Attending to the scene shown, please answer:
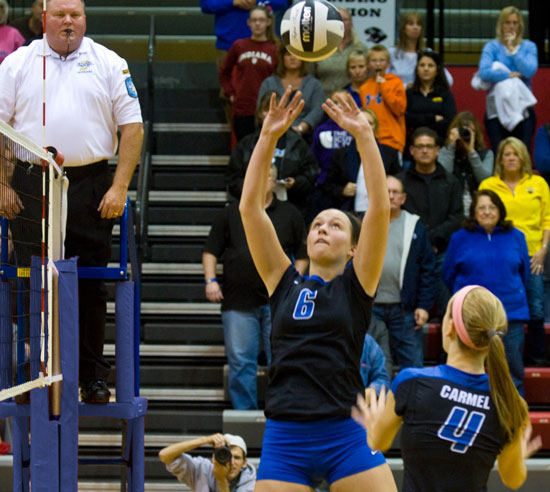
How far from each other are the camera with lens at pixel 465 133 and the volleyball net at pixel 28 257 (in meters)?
5.07

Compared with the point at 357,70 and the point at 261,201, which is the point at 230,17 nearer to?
the point at 357,70

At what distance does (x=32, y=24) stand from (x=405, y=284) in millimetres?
4916

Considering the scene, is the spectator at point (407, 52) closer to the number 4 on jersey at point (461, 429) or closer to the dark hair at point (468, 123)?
the dark hair at point (468, 123)

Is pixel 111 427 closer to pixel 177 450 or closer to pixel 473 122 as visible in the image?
pixel 177 450

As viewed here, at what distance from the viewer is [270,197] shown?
26.1ft

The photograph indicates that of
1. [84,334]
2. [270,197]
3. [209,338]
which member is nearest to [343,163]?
[270,197]

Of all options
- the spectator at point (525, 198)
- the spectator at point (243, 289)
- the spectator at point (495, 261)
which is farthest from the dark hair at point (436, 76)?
the spectator at point (243, 289)

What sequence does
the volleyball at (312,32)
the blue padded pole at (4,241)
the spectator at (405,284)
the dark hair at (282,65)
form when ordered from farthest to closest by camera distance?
the dark hair at (282,65)
the spectator at (405,284)
the volleyball at (312,32)
the blue padded pole at (4,241)

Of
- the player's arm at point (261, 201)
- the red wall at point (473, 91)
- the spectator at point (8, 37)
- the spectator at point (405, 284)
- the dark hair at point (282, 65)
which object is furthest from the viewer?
the red wall at point (473, 91)

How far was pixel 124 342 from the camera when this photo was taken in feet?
16.7

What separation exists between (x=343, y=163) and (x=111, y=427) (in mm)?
3142

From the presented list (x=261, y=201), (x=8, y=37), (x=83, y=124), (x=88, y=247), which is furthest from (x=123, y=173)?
(x=8, y=37)

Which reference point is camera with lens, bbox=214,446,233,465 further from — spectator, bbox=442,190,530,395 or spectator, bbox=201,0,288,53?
spectator, bbox=201,0,288,53

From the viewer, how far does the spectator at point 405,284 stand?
25.5 ft
